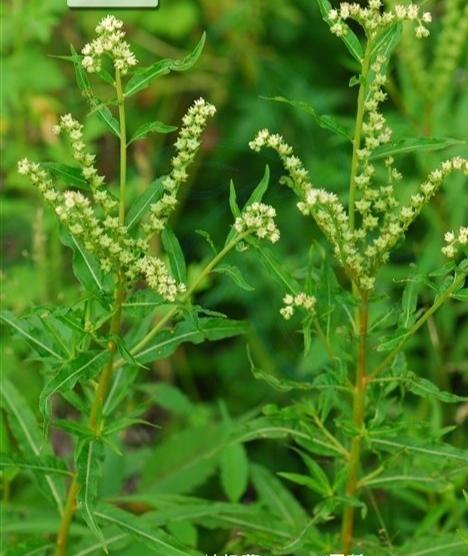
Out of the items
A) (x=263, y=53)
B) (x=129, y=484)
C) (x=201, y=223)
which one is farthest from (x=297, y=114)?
(x=129, y=484)

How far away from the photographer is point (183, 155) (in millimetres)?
2164

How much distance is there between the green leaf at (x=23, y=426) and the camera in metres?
2.68

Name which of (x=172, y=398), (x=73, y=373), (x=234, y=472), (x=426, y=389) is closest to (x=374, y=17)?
Result: (x=426, y=389)

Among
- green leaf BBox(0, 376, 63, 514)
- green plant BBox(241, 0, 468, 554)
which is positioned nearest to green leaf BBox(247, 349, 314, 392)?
green plant BBox(241, 0, 468, 554)

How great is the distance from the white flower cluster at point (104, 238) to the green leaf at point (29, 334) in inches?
10.4

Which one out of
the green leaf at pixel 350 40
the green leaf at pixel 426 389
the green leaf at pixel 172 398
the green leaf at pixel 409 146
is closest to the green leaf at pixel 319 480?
the green leaf at pixel 426 389

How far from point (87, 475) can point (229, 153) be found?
310 cm

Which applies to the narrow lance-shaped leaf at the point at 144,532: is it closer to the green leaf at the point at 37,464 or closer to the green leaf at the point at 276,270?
the green leaf at the point at 37,464

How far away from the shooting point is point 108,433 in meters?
2.35

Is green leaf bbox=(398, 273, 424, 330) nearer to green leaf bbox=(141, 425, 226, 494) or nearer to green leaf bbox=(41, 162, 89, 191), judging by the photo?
green leaf bbox=(41, 162, 89, 191)

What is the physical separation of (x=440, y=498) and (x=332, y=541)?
0.82 meters

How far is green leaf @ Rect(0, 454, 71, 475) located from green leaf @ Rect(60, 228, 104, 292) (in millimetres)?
430

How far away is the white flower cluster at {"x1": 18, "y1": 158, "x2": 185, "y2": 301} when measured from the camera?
212 cm

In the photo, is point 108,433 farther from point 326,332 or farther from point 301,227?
point 301,227
